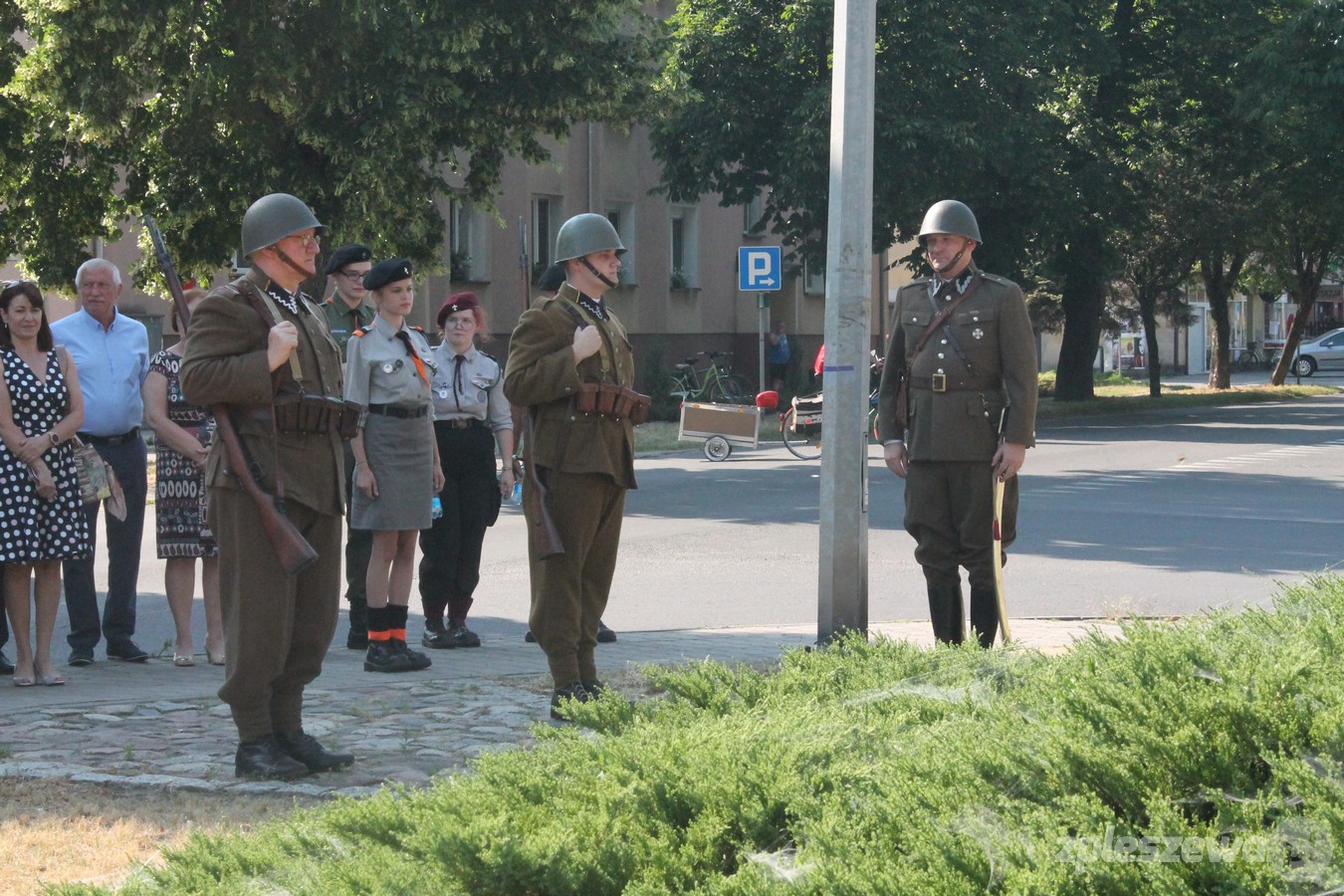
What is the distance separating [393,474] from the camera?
8.11 meters

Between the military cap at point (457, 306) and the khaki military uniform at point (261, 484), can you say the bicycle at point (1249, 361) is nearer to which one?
the military cap at point (457, 306)

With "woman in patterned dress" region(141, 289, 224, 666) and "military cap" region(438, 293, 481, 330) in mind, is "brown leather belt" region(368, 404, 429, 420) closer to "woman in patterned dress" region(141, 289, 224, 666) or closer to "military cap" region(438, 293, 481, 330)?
"woman in patterned dress" region(141, 289, 224, 666)

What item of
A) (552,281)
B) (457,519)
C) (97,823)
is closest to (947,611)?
(552,281)

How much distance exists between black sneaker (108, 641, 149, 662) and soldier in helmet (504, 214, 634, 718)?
3.04 m

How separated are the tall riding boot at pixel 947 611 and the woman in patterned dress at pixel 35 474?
4129 mm

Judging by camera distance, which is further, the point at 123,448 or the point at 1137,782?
the point at 123,448

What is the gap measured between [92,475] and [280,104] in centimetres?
1306

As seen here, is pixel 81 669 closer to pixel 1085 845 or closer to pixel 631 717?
pixel 631 717

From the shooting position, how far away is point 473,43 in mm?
20578

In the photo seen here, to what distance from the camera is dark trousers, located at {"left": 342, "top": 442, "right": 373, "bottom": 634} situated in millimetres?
8688

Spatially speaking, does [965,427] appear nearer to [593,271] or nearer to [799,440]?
[593,271]

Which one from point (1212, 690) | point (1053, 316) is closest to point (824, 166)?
point (1053, 316)

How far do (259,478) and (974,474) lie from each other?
305 cm

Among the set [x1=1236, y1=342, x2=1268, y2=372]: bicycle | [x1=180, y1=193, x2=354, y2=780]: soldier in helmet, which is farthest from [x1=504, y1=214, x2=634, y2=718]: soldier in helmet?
[x1=1236, y1=342, x2=1268, y2=372]: bicycle
